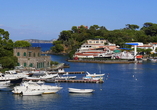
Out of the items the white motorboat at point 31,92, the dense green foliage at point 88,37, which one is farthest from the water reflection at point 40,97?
the dense green foliage at point 88,37

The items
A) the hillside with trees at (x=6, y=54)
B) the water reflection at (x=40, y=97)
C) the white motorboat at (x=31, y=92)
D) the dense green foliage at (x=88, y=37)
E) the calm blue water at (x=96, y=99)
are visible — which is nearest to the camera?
the calm blue water at (x=96, y=99)

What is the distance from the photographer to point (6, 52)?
5719 cm

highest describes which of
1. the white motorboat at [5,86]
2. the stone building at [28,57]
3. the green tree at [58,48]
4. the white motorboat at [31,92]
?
the green tree at [58,48]

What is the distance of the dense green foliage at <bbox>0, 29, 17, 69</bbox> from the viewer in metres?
52.0

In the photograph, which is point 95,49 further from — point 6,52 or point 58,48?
point 6,52

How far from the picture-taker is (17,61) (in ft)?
177

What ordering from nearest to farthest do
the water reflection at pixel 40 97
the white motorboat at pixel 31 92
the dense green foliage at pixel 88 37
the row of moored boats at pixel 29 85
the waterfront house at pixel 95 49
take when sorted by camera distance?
1. the water reflection at pixel 40 97
2. the white motorboat at pixel 31 92
3. the row of moored boats at pixel 29 85
4. the waterfront house at pixel 95 49
5. the dense green foliage at pixel 88 37

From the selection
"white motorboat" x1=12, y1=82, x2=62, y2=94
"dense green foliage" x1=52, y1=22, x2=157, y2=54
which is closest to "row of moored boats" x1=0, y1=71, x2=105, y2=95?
"white motorboat" x1=12, y1=82, x2=62, y2=94

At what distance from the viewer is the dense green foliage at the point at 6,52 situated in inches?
2049

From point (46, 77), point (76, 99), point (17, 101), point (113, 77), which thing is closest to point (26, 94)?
point (17, 101)

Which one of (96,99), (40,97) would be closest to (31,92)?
(40,97)

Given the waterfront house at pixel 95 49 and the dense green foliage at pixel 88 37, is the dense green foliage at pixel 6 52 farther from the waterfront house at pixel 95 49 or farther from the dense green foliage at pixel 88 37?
the dense green foliage at pixel 88 37

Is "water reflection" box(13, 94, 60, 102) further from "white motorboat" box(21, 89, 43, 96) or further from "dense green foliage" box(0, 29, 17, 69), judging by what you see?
"dense green foliage" box(0, 29, 17, 69)

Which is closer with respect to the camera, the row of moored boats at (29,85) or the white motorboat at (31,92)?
the white motorboat at (31,92)
